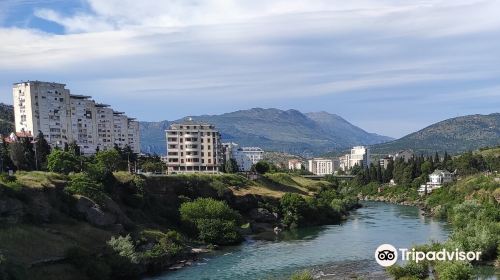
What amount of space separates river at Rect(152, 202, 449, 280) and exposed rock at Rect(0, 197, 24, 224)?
1701 centimetres

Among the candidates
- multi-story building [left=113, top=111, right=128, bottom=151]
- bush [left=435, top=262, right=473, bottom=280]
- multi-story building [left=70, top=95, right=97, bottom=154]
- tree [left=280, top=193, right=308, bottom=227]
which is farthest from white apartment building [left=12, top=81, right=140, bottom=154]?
bush [left=435, top=262, right=473, bottom=280]

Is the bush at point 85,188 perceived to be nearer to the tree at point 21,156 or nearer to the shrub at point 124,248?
the shrub at point 124,248

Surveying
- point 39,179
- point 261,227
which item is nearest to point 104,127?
point 261,227

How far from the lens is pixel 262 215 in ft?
336

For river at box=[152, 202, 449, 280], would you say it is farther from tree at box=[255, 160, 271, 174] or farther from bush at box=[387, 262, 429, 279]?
tree at box=[255, 160, 271, 174]

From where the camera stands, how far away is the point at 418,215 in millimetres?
117500

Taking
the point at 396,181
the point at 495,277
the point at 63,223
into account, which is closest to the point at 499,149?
the point at 396,181

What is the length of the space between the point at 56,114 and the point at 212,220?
65.2 metres

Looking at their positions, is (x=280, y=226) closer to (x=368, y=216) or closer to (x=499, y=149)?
(x=368, y=216)

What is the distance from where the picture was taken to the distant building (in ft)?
497

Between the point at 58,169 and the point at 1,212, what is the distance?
83.6 feet

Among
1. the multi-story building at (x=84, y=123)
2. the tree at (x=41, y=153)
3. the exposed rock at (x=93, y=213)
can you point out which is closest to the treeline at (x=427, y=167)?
the multi-story building at (x=84, y=123)

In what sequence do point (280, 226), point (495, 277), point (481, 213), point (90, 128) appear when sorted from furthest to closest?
point (90, 128) < point (280, 226) < point (481, 213) < point (495, 277)

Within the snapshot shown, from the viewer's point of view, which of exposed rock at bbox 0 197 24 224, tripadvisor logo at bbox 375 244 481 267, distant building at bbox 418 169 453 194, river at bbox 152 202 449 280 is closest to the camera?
tripadvisor logo at bbox 375 244 481 267
